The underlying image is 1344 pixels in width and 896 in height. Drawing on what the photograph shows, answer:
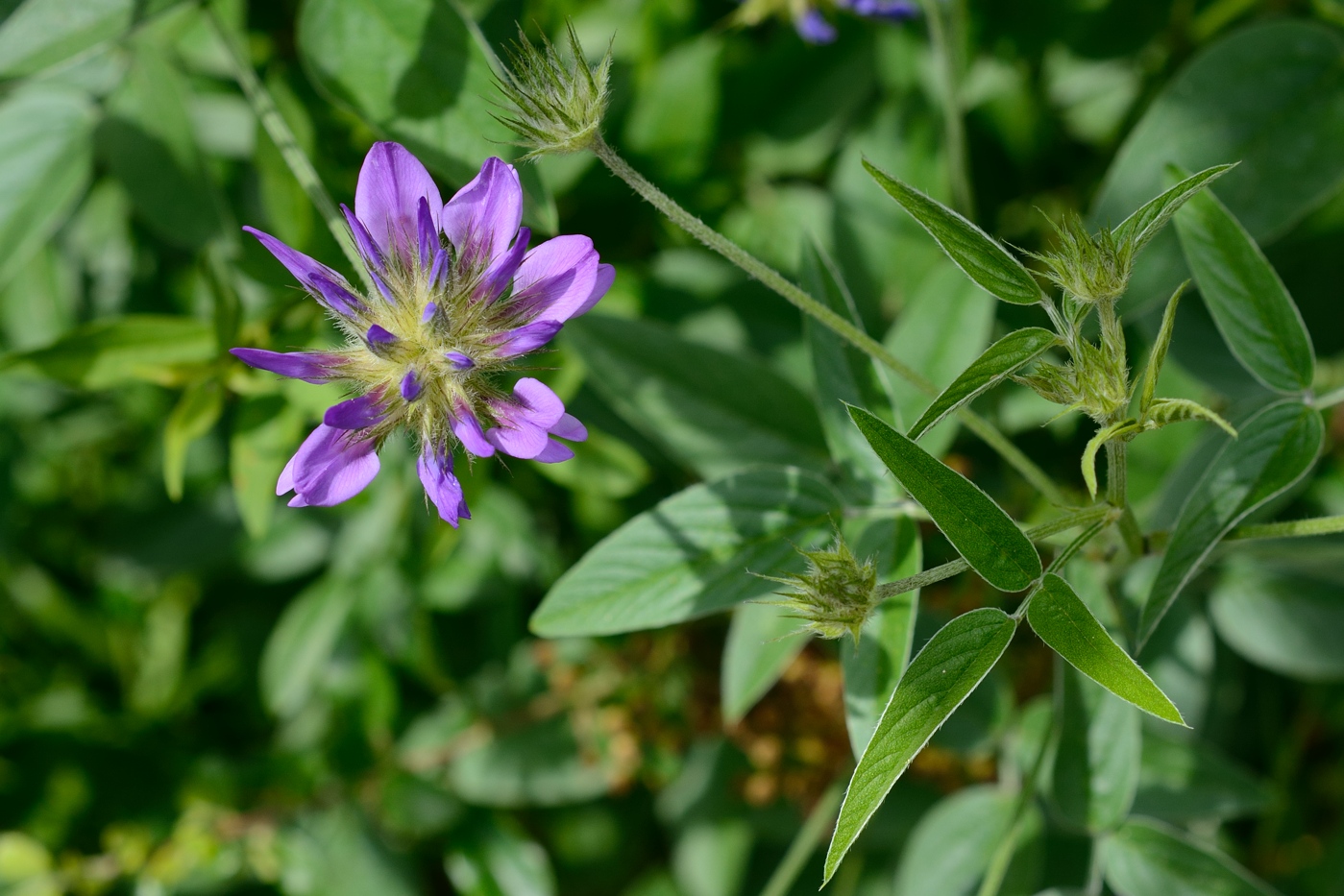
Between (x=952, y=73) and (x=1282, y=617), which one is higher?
(x=952, y=73)

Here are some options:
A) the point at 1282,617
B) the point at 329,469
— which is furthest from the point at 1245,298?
the point at 329,469

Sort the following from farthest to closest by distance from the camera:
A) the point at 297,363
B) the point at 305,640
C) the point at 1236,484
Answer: the point at 305,640 → the point at 1236,484 → the point at 297,363

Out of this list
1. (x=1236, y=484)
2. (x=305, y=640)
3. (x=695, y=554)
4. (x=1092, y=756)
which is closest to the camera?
(x=1236, y=484)

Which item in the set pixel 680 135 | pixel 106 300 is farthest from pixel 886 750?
pixel 106 300

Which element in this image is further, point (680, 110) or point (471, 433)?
point (680, 110)

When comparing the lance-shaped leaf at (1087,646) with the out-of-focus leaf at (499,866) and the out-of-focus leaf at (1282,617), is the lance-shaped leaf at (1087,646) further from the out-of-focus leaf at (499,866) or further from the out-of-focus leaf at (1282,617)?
the out-of-focus leaf at (499,866)

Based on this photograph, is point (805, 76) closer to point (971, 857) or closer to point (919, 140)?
point (919, 140)

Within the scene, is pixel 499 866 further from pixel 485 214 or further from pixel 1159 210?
pixel 1159 210
